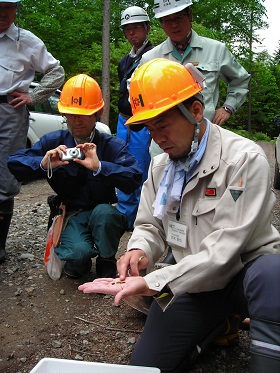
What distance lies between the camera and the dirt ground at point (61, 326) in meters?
2.60

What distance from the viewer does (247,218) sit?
206 cm

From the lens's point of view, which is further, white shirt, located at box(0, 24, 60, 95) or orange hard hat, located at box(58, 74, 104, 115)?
white shirt, located at box(0, 24, 60, 95)

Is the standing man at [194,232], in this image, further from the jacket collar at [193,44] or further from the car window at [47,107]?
the car window at [47,107]

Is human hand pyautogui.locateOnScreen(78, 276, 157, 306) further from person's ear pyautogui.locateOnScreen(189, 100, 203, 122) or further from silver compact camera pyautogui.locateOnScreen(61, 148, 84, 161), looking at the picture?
silver compact camera pyautogui.locateOnScreen(61, 148, 84, 161)

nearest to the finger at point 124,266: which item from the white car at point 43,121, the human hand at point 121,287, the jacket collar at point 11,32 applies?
the human hand at point 121,287

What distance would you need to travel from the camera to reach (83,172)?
362 centimetres

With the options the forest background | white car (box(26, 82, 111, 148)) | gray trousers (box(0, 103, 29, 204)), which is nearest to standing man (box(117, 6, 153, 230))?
gray trousers (box(0, 103, 29, 204))

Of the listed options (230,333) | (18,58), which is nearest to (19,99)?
(18,58)

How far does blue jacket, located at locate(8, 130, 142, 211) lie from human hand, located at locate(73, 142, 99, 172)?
0.11 metres

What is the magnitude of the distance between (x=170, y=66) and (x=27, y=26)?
14194 millimetres

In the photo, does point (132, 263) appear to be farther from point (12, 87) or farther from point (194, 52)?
point (12, 87)

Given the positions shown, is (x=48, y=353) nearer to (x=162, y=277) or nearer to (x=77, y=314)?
(x=77, y=314)

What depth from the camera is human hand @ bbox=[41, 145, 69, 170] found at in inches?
131

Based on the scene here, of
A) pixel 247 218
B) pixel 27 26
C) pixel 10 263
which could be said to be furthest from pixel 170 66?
pixel 27 26
